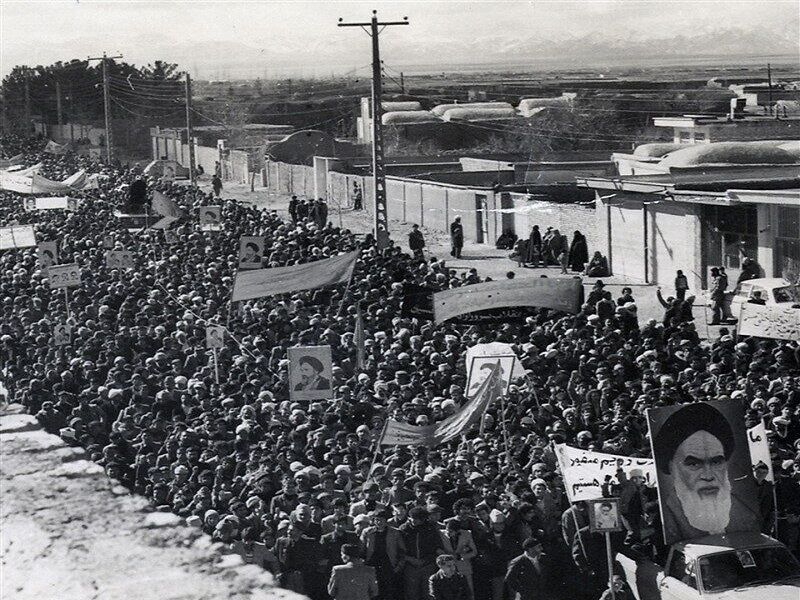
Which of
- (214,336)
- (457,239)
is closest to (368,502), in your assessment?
(214,336)

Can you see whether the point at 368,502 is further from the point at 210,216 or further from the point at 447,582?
the point at 210,216

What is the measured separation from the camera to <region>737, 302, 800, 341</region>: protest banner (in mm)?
17609

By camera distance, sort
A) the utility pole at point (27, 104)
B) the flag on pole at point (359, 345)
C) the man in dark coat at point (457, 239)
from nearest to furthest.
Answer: the flag on pole at point (359, 345)
the man in dark coat at point (457, 239)
the utility pole at point (27, 104)

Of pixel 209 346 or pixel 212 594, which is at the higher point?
pixel 209 346

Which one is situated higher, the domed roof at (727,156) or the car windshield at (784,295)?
the domed roof at (727,156)

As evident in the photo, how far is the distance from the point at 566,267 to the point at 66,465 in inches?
596

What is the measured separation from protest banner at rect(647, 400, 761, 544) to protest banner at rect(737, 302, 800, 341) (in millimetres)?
6666

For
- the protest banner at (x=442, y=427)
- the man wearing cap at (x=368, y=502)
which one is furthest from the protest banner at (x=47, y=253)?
the man wearing cap at (x=368, y=502)

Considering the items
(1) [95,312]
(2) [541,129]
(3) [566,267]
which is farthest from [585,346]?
(2) [541,129]

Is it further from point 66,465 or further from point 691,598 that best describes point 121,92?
point 691,598

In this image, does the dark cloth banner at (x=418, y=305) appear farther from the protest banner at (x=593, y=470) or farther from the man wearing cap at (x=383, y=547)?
the man wearing cap at (x=383, y=547)

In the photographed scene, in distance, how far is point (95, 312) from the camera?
2344cm

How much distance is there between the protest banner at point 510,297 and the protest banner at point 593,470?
468 centimetres

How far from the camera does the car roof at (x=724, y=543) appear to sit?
10.8 meters
